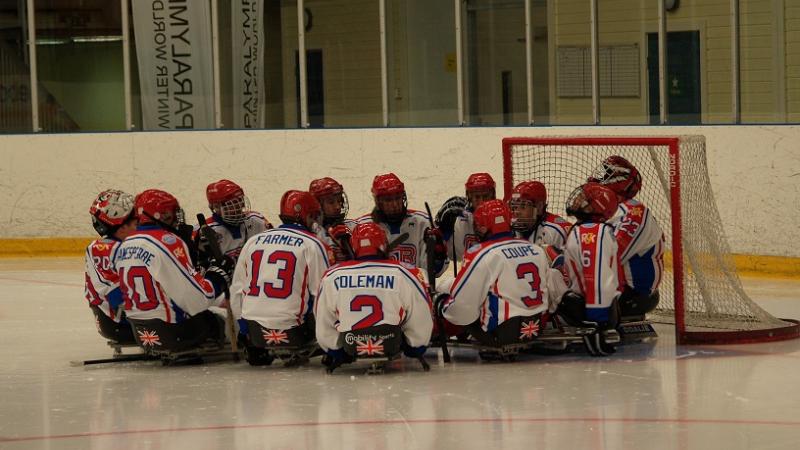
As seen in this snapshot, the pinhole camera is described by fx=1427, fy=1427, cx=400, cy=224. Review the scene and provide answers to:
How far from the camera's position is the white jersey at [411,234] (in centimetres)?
861

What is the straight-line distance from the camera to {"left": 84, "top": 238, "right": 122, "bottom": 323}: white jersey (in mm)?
7770

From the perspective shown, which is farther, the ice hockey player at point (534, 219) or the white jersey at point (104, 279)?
the ice hockey player at point (534, 219)

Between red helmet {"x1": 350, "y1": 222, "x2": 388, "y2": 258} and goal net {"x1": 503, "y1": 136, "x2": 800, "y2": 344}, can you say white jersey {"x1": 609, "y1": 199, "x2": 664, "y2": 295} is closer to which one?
goal net {"x1": 503, "y1": 136, "x2": 800, "y2": 344}

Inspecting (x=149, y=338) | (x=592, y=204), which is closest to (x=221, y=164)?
(x=149, y=338)

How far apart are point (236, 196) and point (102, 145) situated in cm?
567

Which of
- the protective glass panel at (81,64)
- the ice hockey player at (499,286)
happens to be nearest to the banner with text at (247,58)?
the protective glass panel at (81,64)

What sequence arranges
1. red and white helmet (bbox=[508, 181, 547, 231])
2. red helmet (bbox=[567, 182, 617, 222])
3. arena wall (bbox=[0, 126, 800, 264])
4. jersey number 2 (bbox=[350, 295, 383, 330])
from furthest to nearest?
arena wall (bbox=[0, 126, 800, 264]), red and white helmet (bbox=[508, 181, 547, 231]), red helmet (bbox=[567, 182, 617, 222]), jersey number 2 (bbox=[350, 295, 383, 330])

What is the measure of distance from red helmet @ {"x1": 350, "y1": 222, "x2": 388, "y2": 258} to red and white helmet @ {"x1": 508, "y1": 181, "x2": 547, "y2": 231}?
1207 mm

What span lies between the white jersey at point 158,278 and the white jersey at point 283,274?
33 cm

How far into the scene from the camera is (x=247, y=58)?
568 inches

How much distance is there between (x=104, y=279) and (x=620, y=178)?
3.03 metres

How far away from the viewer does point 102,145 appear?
13.7m

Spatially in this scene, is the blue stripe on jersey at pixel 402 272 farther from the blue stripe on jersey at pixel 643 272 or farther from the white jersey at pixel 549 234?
the blue stripe on jersey at pixel 643 272

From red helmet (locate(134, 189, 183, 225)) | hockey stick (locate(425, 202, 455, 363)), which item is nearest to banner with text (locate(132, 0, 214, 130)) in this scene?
hockey stick (locate(425, 202, 455, 363))
